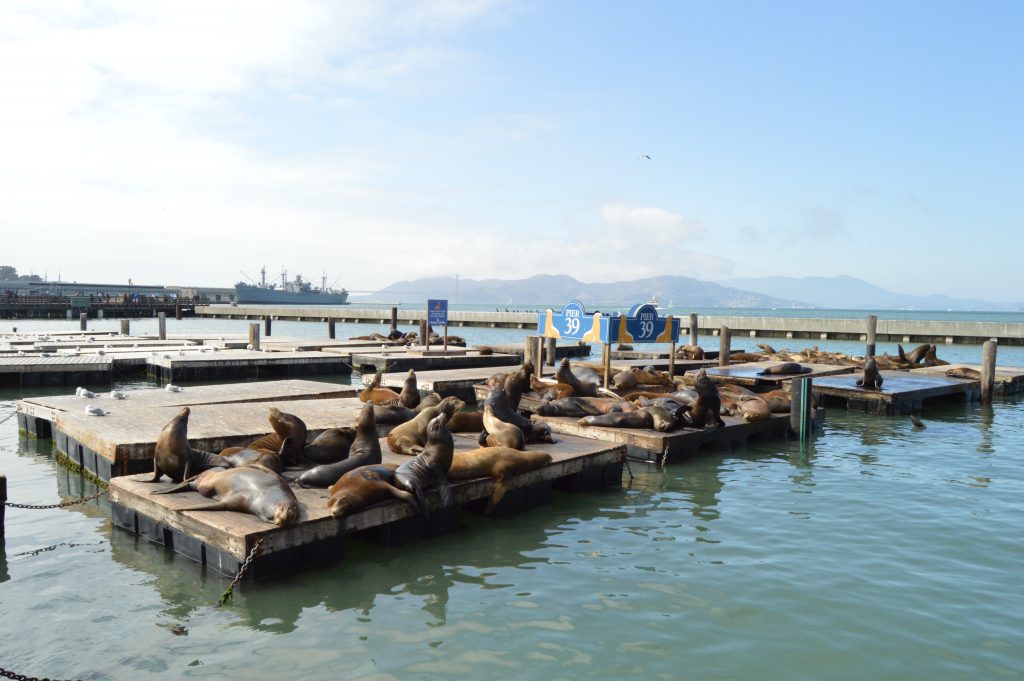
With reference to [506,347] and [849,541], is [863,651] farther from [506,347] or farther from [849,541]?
[506,347]

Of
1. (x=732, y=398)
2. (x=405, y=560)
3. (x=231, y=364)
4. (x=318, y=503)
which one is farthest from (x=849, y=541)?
(x=231, y=364)

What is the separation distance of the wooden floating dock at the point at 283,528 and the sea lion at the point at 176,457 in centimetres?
13

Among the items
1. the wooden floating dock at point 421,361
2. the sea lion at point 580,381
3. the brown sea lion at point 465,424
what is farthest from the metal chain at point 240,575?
the wooden floating dock at point 421,361

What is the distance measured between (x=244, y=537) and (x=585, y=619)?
8.16ft

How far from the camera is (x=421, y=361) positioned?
21.3 m

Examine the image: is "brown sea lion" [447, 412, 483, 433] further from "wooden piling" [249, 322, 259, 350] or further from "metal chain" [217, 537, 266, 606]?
"wooden piling" [249, 322, 259, 350]

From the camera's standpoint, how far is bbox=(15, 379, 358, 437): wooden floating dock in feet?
35.0

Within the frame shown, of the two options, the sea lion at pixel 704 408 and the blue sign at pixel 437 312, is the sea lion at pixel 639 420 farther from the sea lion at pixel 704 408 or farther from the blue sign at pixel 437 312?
the blue sign at pixel 437 312

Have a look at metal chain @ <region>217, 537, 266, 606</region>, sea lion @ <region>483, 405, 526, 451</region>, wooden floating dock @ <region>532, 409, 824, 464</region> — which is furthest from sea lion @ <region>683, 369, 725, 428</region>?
metal chain @ <region>217, 537, 266, 606</region>

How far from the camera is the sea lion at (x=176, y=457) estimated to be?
6.76 meters

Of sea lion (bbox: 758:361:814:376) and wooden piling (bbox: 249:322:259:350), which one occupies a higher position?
wooden piling (bbox: 249:322:259:350)

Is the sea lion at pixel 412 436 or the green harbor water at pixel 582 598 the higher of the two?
the sea lion at pixel 412 436

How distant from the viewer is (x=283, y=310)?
68.6 meters

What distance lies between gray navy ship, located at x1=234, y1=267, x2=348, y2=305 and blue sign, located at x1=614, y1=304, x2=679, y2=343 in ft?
313
